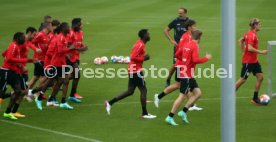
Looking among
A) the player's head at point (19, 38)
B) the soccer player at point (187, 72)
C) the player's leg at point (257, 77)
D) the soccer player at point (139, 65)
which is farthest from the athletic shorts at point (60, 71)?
the player's leg at point (257, 77)

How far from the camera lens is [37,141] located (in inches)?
537

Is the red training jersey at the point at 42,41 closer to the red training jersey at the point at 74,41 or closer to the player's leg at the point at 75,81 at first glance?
the red training jersey at the point at 74,41

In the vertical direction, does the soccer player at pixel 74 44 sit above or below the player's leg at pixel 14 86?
above

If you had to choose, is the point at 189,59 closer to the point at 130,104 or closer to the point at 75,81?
the point at 130,104

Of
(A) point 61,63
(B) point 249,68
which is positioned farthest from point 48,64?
(B) point 249,68

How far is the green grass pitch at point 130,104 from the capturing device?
1412 centimetres

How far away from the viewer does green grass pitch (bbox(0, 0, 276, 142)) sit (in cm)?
1412

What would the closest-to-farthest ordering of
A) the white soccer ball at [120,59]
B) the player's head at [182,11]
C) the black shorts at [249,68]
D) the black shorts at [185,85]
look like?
1. the black shorts at [185,85]
2. the black shorts at [249,68]
3. the player's head at [182,11]
4. the white soccer ball at [120,59]

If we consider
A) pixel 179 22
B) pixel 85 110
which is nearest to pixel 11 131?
pixel 85 110

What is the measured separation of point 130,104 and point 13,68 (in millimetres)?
3462

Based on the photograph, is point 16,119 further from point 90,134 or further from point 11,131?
point 90,134

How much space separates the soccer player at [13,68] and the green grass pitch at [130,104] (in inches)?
20.9

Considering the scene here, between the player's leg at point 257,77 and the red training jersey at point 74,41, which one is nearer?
the player's leg at point 257,77

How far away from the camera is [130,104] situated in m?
17.4
